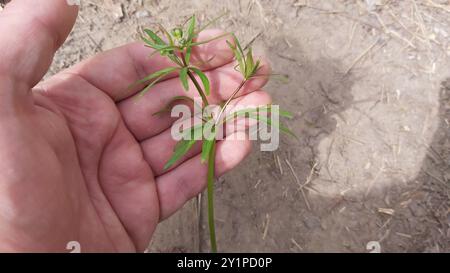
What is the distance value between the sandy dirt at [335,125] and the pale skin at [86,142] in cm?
42

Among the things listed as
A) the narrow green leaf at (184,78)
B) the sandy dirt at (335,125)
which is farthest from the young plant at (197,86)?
the sandy dirt at (335,125)

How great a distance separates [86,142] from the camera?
1585mm

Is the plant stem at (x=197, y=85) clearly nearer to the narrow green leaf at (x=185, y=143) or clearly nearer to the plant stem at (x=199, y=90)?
the plant stem at (x=199, y=90)

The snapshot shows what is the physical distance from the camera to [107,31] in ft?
7.89

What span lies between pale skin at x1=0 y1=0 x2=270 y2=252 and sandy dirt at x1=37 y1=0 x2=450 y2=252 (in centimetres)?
42

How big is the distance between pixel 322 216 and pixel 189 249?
67 cm

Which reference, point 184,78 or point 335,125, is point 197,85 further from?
point 335,125

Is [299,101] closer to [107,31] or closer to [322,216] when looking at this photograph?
[322,216]

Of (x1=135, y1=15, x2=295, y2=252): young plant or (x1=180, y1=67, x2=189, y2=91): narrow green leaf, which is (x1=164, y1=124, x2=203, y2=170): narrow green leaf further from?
(x1=180, y1=67, x2=189, y2=91): narrow green leaf

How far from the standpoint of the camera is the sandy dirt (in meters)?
2.07

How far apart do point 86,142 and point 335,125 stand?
4.16 feet

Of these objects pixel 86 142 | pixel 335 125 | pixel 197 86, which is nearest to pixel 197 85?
pixel 197 86
